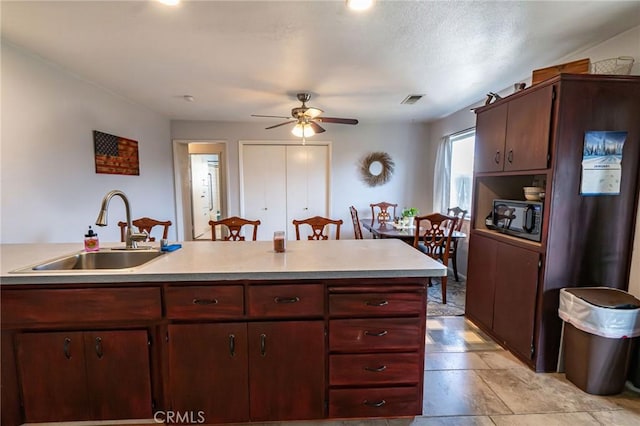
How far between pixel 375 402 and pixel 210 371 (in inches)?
34.4

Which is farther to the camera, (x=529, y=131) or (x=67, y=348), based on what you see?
(x=529, y=131)

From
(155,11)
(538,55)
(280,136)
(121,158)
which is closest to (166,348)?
(155,11)

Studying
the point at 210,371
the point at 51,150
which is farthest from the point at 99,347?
the point at 51,150

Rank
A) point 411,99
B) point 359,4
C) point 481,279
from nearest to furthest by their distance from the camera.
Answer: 1. point 359,4
2. point 481,279
3. point 411,99

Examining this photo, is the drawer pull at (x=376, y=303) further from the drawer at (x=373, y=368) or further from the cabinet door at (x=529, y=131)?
the cabinet door at (x=529, y=131)

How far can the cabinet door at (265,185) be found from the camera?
5.12 m

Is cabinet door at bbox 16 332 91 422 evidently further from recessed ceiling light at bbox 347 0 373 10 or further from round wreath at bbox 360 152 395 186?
round wreath at bbox 360 152 395 186

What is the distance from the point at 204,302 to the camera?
1.42 meters

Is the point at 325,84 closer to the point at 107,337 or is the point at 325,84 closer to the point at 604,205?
the point at 604,205

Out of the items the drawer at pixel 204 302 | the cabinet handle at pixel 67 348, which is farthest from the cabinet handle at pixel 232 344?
the cabinet handle at pixel 67 348

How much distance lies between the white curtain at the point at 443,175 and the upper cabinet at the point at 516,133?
6.59ft

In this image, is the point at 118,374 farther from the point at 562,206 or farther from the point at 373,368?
the point at 562,206

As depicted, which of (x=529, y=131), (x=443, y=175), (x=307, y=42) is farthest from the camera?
(x=443, y=175)

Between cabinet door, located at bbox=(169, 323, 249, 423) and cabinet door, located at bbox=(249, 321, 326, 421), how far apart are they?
6cm
